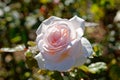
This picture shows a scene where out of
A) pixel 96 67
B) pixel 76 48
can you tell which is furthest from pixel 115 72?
pixel 76 48

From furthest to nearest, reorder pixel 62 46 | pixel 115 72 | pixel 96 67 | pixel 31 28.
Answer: pixel 31 28, pixel 115 72, pixel 96 67, pixel 62 46

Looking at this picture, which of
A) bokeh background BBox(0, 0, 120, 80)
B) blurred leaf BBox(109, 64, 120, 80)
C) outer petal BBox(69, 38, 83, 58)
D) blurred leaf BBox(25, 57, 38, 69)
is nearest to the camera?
outer petal BBox(69, 38, 83, 58)

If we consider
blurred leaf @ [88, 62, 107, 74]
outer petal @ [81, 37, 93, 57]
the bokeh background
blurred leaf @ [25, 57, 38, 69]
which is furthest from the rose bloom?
the bokeh background

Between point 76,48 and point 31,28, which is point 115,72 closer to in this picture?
point 31,28

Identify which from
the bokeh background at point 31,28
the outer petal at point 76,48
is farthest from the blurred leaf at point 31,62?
the bokeh background at point 31,28

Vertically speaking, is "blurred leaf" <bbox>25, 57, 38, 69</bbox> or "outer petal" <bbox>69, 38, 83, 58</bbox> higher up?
"outer petal" <bbox>69, 38, 83, 58</bbox>

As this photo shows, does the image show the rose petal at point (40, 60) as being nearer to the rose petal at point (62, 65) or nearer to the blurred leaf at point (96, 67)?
the rose petal at point (62, 65)

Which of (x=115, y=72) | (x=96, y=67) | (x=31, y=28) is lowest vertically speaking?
(x=115, y=72)

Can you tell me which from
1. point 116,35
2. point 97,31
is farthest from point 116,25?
point 97,31

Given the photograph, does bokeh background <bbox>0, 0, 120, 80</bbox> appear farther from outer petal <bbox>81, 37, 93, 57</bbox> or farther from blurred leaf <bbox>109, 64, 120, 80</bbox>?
outer petal <bbox>81, 37, 93, 57</bbox>
